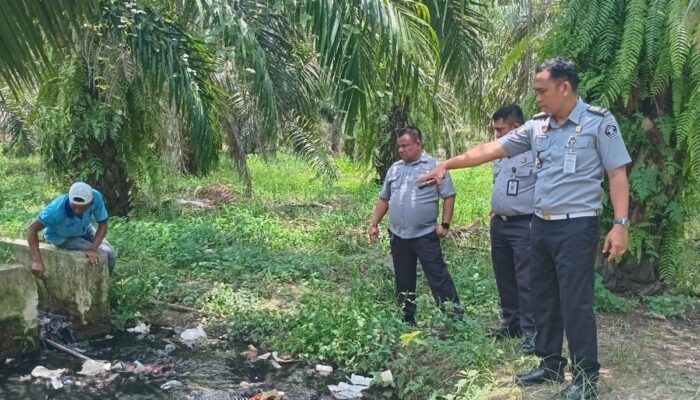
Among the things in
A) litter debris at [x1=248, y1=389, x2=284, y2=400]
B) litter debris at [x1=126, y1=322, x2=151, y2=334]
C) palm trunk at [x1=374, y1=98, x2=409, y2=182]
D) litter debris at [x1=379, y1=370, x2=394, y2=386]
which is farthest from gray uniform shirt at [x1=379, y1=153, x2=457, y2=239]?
palm trunk at [x1=374, y1=98, x2=409, y2=182]

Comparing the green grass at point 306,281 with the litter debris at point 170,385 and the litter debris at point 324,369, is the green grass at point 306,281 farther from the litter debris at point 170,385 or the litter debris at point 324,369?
the litter debris at point 170,385

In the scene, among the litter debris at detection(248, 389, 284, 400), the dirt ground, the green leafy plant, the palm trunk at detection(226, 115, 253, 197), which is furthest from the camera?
the palm trunk at detection(226, 115, 253, 197)

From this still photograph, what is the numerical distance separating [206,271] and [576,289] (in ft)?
15.2

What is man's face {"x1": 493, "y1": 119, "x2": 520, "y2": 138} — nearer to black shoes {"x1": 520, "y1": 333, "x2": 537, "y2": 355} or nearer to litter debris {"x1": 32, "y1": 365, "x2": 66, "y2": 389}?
black shoes {"x1": 520, "y1": 333, "x2": 537, "y2": 355}

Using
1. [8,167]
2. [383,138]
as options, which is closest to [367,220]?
[383,138]

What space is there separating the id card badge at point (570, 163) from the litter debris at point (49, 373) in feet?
12.7

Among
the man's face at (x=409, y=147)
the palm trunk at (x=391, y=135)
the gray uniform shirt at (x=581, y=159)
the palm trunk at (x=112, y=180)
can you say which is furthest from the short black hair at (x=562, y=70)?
the palm trunk at (x=391, y=135)

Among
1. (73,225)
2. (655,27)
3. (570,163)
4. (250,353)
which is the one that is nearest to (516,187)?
(570,163)

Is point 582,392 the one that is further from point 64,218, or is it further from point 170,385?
point 64,218

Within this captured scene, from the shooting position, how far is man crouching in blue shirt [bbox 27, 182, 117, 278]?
20.2 ft

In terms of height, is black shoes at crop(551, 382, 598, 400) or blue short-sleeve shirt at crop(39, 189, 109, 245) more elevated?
blue short-sleeve shirt at crop(39, 189, 109, 245)

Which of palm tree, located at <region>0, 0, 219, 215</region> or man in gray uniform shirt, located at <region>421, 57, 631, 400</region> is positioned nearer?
man in gray uniform shirt, located at <region>421, 57, 631, 400</region>

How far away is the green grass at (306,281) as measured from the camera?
514 centimetres

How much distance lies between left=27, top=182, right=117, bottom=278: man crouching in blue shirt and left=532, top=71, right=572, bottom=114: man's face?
412 centimetres
